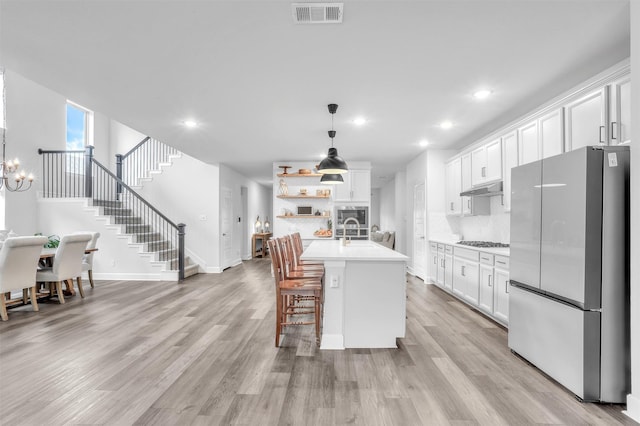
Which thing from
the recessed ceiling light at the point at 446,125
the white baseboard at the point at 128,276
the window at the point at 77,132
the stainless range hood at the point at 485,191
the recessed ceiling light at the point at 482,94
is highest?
the window at the point at 77,132

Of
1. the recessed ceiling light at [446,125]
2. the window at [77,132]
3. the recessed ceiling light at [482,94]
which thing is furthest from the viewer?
the window at [77,132]

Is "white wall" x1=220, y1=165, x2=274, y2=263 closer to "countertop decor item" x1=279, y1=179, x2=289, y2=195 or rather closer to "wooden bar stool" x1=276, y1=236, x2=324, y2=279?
"countertop decor item" x1=279, y1=179, x2=289, y2=195

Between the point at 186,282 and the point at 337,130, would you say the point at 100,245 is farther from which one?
the point at 337,130

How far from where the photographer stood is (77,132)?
8.52 metres

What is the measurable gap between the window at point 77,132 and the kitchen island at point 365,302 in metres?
7.29

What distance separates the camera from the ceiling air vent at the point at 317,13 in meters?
2.18

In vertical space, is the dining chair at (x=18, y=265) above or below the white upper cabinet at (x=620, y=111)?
below

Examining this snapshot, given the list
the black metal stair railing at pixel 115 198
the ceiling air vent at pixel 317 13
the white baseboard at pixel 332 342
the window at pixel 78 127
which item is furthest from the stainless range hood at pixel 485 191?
the window at pixel 78 127

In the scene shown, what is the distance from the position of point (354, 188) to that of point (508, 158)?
12.3ft

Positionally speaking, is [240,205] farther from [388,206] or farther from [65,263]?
[388,206]

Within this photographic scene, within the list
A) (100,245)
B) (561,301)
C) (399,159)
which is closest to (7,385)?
(561,301)

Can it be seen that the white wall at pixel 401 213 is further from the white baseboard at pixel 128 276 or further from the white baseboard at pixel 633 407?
the white baseboard at pixel 633 407

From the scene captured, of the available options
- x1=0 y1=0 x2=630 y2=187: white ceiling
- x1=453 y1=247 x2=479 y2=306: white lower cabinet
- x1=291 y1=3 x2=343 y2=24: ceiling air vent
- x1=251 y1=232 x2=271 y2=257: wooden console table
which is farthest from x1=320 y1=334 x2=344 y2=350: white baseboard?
x1=251 y1=232 x2=271 y2=257: wooden console table

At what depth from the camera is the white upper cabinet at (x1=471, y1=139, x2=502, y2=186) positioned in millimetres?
4480
